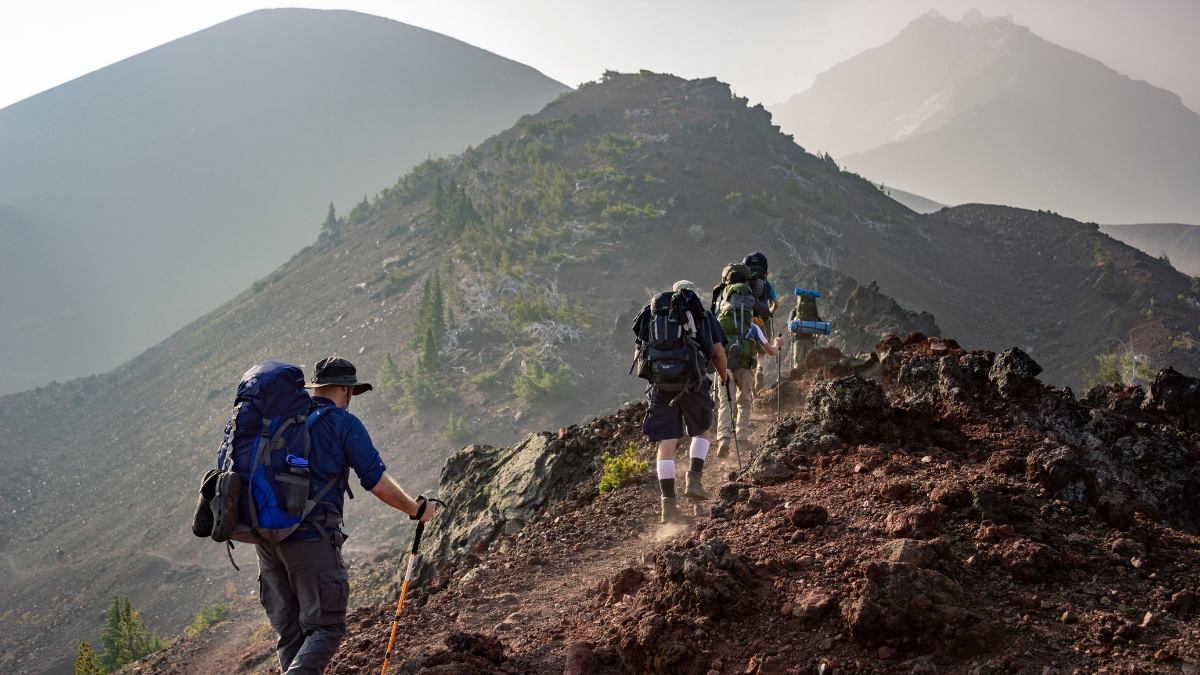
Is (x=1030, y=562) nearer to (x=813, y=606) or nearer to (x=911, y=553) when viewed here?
(x=911, y=553)

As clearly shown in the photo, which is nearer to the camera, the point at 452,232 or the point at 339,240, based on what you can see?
the point at 452,232

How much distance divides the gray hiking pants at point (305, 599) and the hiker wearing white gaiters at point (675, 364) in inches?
112

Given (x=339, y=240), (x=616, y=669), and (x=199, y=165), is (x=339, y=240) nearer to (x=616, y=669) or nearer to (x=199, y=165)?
(x=616, y=669)

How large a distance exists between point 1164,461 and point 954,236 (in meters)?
Result: 50.5

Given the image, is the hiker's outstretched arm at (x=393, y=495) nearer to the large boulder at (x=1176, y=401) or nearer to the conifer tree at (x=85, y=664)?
the large boulder at (x=1176, y=401)

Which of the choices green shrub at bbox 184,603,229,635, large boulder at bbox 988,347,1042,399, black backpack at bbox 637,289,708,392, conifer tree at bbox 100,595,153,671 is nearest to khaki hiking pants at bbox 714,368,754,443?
black backpack at bbox 637,289,708,392

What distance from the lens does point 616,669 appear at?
388cm

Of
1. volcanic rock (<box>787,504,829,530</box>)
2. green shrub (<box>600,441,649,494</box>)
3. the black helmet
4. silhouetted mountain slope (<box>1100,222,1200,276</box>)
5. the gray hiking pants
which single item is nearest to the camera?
the gray hiking pants

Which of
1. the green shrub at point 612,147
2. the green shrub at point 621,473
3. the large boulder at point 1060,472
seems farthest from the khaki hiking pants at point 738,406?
the green shrub at point 612,147

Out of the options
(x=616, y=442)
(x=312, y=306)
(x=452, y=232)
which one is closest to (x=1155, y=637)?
(x=616, y=442)

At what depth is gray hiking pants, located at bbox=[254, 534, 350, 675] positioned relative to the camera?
3.72 metres

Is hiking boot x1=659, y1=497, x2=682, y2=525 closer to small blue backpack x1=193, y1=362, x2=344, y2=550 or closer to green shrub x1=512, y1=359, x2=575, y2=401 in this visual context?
small blue backpack x1=193, y1=362, x2=344, y2=550

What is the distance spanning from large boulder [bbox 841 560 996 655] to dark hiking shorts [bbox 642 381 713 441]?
252 cm

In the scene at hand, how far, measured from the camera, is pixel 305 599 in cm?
376
